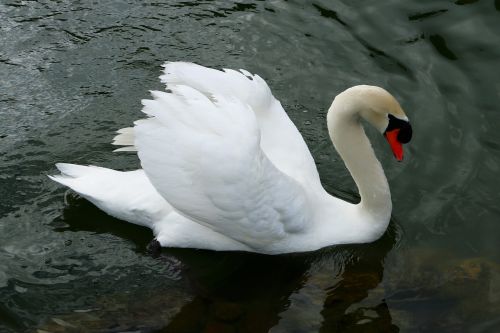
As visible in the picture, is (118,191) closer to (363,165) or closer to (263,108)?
(263,108)

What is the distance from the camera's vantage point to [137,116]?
759 centimetres

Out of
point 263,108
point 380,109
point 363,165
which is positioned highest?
point 380,109

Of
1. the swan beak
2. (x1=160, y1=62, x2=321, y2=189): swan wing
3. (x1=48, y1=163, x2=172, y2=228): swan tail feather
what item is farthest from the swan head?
(x1=48, y1=163, x2=172, y2=228): swan tail feather

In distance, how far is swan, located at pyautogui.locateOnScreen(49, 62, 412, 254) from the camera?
5.64 metres

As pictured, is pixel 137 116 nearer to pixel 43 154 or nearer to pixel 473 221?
pixel 43 154

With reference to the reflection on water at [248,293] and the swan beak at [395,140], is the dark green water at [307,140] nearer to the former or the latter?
the reflection on water at [248,293]

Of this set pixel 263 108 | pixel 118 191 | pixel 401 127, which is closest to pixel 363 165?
pixel 401 127

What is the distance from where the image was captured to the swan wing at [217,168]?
5570mm

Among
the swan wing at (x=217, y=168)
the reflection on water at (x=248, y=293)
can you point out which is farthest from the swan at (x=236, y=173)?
the reflection on water at (x=248, y=293)

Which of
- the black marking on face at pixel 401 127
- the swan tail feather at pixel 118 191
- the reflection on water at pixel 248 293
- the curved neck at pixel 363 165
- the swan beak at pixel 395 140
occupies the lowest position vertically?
the reflection on water at pixel 248 293

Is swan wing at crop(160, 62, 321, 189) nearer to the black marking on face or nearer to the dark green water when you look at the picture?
the dark green water

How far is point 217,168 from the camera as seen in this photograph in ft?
18.3

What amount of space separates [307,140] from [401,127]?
1.67 m

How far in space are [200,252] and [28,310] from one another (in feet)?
4.40
